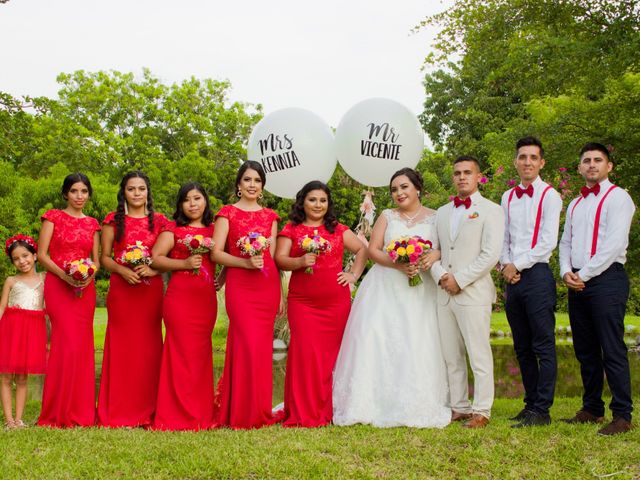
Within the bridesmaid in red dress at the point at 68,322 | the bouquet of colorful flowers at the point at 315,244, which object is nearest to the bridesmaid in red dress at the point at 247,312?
the bouquet of colorful flowers at the point at 315,244

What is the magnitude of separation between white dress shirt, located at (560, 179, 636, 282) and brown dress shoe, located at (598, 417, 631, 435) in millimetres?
1158

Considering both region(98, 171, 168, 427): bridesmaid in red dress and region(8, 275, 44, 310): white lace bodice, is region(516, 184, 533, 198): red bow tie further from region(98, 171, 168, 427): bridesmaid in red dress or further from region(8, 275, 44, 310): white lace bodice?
region(8, 275, 44, 310): white lace bodice

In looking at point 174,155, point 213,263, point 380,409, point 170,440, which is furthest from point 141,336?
point 174,155

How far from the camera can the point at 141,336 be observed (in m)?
6.55

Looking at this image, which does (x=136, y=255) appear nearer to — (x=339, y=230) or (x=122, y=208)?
(x=122, y=208)

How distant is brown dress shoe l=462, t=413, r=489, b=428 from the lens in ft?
19.5

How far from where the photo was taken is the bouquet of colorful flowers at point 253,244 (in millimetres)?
6102

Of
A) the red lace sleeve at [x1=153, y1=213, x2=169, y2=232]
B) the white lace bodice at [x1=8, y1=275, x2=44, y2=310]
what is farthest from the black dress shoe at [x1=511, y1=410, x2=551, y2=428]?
the white lace bodice at [x1=8, y1=275, x2=44, y2=310]

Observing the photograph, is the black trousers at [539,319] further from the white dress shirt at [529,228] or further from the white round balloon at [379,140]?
the white round balloon at [379,140]

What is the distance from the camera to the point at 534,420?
5934 mm

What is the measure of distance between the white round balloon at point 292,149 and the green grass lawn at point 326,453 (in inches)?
136

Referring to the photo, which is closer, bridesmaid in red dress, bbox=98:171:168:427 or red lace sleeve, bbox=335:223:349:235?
bridesmaid in red dress, bbox=98:171:168:427

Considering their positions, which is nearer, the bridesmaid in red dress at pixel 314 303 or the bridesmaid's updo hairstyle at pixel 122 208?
the bridesmaid in red dress at pixel 314 303

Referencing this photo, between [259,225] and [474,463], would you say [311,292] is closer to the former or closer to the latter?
[259,225]
